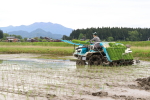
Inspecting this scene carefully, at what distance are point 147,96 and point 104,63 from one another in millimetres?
8712

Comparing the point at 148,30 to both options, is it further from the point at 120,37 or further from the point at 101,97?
the point at 101,97

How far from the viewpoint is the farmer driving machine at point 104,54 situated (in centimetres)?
1581

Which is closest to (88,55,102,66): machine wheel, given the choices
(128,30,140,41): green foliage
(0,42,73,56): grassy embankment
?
(0,42,73,56): grassy embankment

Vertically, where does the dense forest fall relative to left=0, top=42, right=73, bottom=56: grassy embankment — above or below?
above

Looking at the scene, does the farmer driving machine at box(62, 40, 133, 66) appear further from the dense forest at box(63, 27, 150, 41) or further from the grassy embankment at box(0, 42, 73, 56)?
the dense forest at box(63, 27, 150, 41)

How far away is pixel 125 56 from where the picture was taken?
16672mm

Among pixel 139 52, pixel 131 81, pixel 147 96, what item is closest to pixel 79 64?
pixel 131 81

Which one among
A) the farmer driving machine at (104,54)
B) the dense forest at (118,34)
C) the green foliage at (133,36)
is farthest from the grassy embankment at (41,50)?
the green foliage at (133,36)

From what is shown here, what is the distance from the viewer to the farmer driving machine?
15.8 meters

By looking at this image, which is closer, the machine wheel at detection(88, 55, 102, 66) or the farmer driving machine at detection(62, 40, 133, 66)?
the farmer driving machine at detection(62, 40, 133, 66)

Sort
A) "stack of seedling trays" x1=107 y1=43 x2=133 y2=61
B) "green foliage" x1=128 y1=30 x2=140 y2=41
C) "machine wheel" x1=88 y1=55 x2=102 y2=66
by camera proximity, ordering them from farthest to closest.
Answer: "green foliage" x1=128 y1=30 x2=140 y2=41 < "machine wheel" x1=88 y1=55 x2=102 y2=66 < "stack of seedling trays" x1=107 y1=43 x2=133 y2=61

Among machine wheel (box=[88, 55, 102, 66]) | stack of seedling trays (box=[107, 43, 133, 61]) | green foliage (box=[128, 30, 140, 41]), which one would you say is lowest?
machine wheel (box=[88, 55, 102, 66])

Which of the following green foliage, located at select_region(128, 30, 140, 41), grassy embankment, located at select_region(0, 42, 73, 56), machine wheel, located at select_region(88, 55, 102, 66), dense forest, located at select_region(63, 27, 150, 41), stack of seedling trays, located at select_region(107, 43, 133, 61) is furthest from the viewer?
green foliage, located at select_region(128, 30, 140, 41)

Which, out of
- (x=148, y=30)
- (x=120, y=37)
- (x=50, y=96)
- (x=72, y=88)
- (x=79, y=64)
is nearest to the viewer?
(x=50, y=96)
